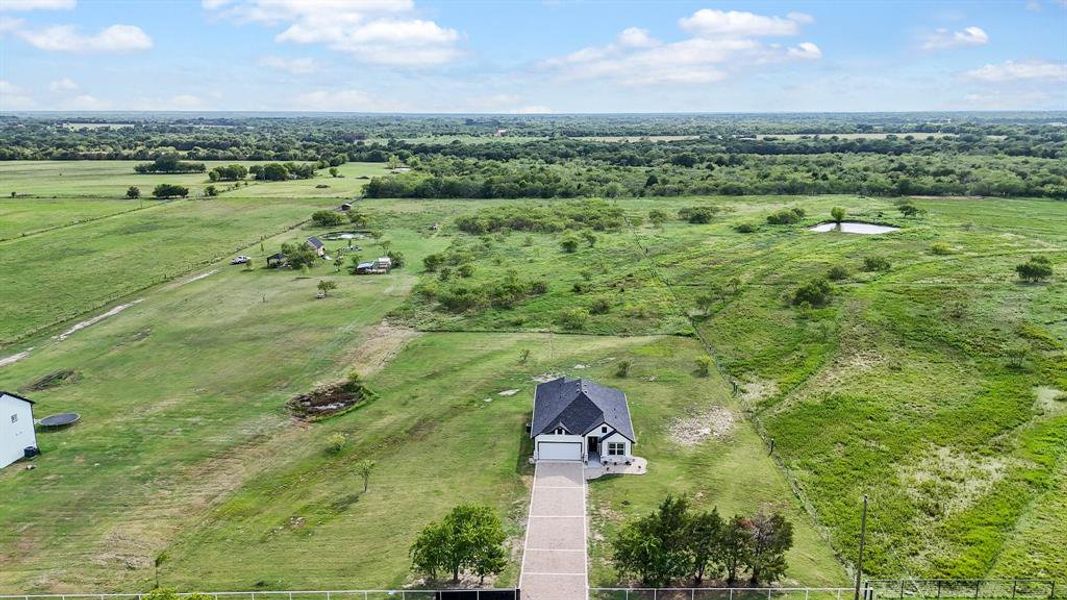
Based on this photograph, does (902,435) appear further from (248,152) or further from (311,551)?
(248,152)

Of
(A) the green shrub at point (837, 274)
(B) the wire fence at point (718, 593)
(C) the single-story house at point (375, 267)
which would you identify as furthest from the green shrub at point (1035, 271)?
(C) the single-story house at point (375, 267)

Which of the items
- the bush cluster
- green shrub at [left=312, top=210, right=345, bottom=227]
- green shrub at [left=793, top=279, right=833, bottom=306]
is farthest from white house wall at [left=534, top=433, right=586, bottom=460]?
green shrub at [left=312, top=210, right=345, bottom=227]

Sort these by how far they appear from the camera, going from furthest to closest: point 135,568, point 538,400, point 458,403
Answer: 1. point 458,403
2. point 538,400
3. point 135,568

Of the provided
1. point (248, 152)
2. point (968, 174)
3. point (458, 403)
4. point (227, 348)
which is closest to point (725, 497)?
point (458, 403)

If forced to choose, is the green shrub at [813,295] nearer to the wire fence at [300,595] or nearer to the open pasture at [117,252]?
the wire fence at [300,595]

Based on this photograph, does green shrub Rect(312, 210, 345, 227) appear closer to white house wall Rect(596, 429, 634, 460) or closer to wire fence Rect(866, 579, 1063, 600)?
white house wall Rect(596, 429, 634, 460)

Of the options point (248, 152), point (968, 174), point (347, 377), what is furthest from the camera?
point (248, 152)
